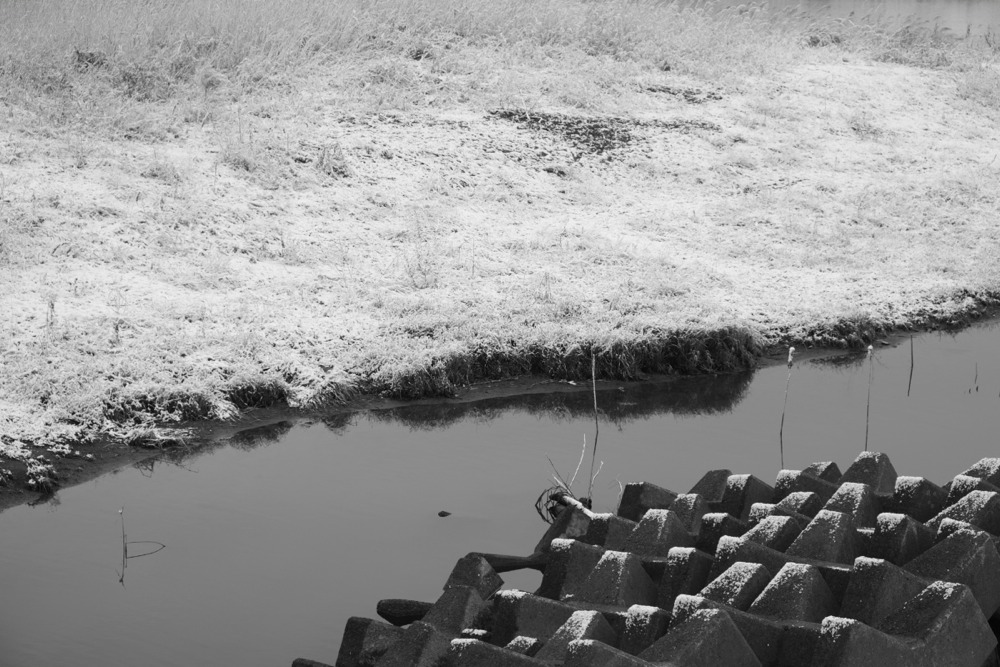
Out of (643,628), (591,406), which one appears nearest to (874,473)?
(643,628)

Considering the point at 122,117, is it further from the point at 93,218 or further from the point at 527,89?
the point at 527,89

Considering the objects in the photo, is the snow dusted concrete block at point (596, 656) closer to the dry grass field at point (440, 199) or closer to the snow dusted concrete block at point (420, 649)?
the snow dusted concrete block at point (420, 649)

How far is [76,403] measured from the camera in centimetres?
887

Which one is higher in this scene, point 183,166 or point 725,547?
point 183,166

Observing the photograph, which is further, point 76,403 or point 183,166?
point 183,166

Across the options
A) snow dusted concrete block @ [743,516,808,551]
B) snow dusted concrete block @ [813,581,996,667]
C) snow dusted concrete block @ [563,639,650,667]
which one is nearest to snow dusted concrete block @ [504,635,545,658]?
snow dusted concrete block @ [563,639,650,667]

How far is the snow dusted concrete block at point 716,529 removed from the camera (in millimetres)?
4852

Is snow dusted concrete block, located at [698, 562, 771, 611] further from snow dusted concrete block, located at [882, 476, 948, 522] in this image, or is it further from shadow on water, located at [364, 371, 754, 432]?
shadow on water, located at [364, 371, 754, 432]

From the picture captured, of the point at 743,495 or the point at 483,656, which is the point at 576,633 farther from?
the point at 743,495

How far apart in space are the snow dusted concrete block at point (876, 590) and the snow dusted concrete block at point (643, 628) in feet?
2.01

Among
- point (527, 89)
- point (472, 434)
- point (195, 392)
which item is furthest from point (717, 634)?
point (527, 89)

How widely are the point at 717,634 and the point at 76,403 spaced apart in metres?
6.40

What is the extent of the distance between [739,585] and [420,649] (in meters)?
1.07

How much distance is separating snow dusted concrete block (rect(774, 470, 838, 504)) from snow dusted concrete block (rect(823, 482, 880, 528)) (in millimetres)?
331
